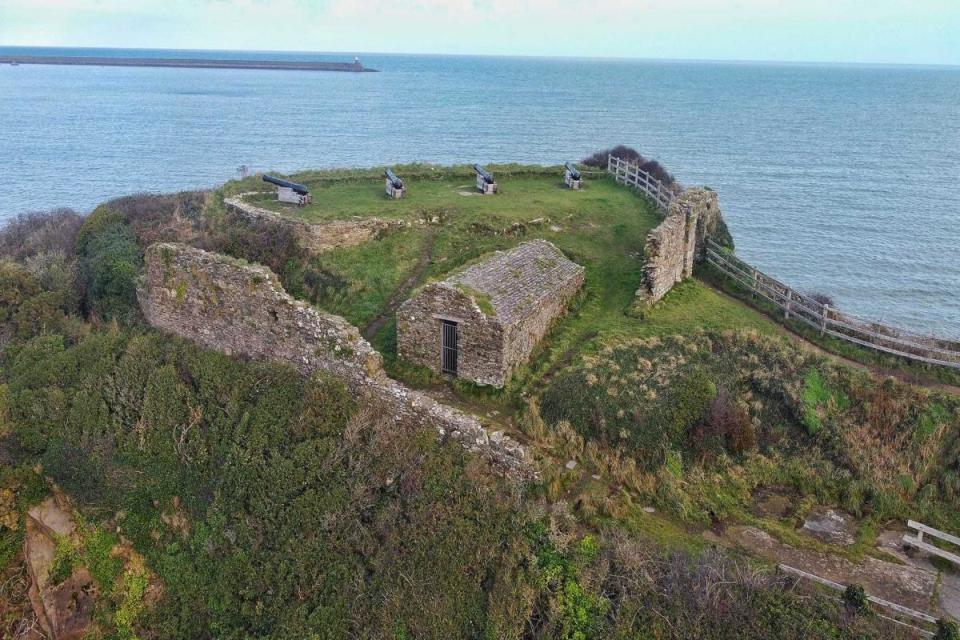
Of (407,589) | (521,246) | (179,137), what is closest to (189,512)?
(407,589)

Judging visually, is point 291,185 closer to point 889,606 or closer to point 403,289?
point 403,289

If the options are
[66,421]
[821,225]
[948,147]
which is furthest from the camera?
[948,147]

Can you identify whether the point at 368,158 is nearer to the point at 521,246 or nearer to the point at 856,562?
the point at 521,246

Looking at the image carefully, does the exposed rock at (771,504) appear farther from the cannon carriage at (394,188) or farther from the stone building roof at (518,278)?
the cannon carriage at (394,188)

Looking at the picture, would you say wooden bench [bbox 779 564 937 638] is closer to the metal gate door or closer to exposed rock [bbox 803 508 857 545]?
exposed rock [bbox 803 508 857 545]

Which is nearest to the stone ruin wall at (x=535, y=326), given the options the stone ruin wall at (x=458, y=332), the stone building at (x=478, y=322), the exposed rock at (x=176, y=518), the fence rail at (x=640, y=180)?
the stone building at (x=478, y=322)

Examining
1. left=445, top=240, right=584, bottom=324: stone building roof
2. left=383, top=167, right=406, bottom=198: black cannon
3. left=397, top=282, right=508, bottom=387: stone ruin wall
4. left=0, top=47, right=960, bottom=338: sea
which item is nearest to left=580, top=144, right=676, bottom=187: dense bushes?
left=0, top=47, right=960, bottom=338: sea
